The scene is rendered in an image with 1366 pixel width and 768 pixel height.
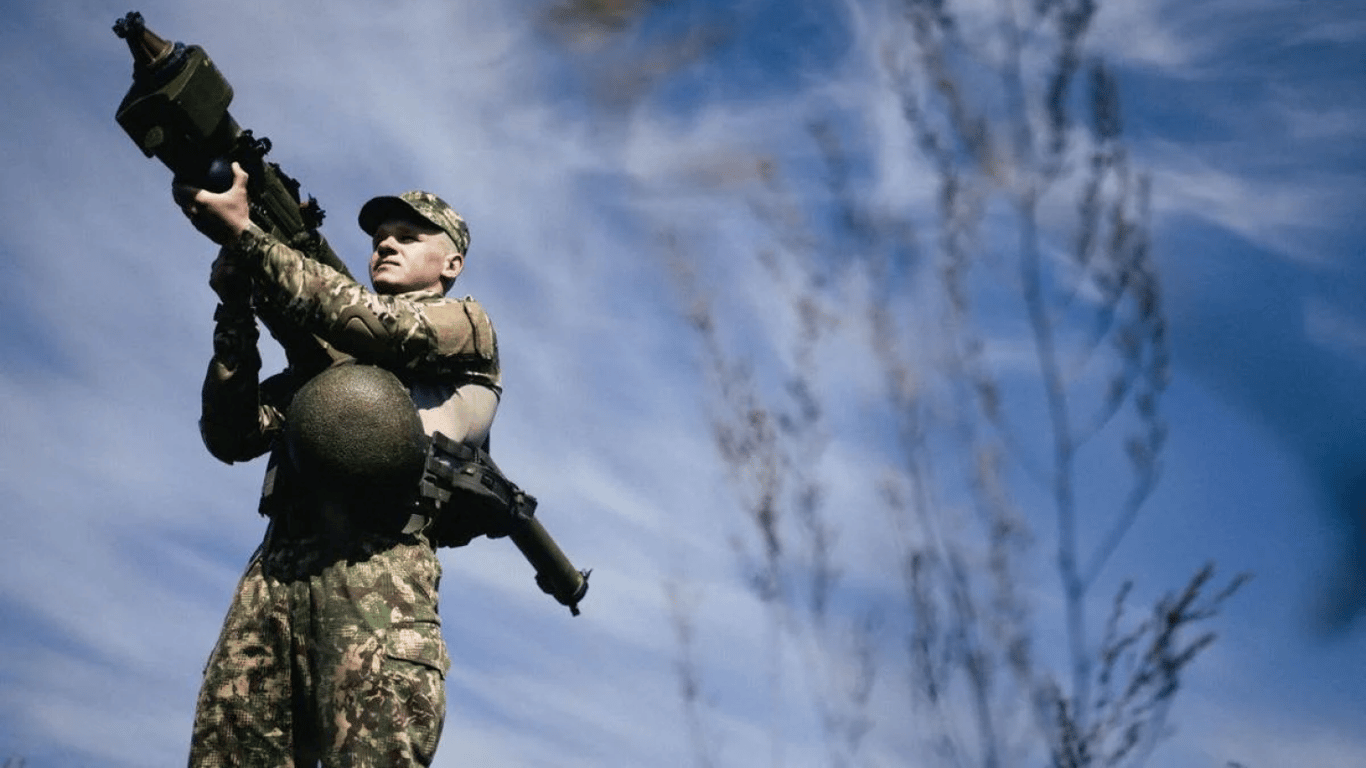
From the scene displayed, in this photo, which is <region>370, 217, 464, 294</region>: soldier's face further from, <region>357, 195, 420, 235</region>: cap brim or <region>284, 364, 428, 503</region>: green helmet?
<region>284, 364, 428, 503</region>: green helmet

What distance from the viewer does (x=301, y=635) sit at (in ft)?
18.0

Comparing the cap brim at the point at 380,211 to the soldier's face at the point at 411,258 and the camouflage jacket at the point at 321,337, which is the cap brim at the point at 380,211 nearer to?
the soldier's face at the point at 411,258

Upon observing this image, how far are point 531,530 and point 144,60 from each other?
10.3ft

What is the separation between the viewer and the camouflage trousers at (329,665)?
17.1 feet

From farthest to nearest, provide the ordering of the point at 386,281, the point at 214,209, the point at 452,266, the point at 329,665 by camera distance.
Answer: the point at 452,266
the point at 386,281
the point at 214,209
the point at 329,665

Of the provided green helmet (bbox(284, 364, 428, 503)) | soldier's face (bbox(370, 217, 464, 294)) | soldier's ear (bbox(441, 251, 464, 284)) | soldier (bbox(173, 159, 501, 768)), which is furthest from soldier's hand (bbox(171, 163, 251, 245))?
soldier's ear (bbox(441, 251, 464, 284))

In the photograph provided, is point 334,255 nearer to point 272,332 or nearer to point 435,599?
point 272,332

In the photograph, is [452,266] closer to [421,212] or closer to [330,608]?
[421,212]

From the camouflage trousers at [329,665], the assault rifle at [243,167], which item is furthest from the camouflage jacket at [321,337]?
the camouflage trousers at [329,665]

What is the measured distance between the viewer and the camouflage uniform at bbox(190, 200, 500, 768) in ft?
17.3

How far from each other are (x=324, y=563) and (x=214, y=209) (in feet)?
5.15

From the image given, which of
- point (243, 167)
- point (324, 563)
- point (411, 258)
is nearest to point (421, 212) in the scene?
point (411, 258)

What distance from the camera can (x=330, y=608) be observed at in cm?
540

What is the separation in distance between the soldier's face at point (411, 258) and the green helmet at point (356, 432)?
0.85 m
